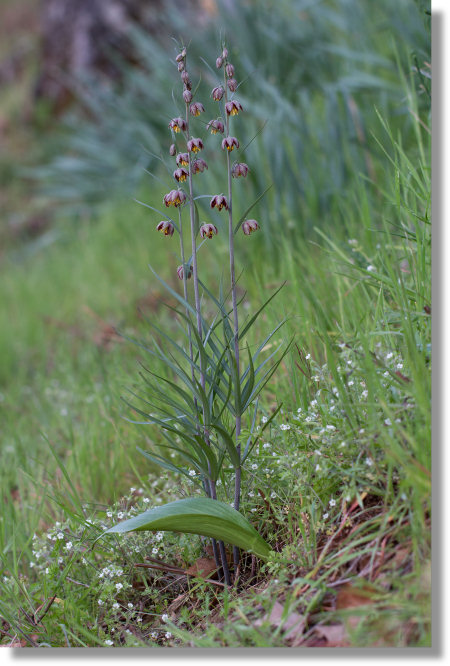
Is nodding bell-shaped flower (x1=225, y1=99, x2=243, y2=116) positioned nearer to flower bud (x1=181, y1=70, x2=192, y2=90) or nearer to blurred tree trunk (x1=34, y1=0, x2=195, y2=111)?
flower bud (x1=181, y1=70, x2=192, y2=90)

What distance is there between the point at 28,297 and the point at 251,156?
1766 mm

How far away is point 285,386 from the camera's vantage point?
1.69 metres

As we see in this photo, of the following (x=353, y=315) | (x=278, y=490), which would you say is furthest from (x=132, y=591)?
(x=353, y=315)

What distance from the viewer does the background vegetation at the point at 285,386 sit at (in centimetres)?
120

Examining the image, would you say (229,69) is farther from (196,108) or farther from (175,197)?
(175,197)

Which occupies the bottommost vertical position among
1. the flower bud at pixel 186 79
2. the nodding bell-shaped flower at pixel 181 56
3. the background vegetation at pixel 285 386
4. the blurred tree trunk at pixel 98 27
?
the background vegetation at pixel 285 386

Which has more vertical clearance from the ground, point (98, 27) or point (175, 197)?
point (98, 27)

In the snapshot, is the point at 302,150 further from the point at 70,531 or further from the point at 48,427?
the point at 70,531

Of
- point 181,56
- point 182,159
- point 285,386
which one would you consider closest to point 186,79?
point 181,56

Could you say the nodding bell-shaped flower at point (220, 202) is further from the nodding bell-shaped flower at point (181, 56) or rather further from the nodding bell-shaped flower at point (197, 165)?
the nodding bell-shaped flower at point (181, 56)

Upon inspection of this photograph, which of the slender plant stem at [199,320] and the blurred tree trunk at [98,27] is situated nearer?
the slender plant stem at [199,320]

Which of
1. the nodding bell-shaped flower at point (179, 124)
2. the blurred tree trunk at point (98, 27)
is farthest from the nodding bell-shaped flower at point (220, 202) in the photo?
the blurred tree trunk at point (98, 27)

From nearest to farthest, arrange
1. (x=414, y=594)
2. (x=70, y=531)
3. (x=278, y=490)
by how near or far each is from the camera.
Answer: (x=414, y=594)
(x=278, y=490)
(x=70, y=531)

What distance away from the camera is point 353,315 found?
160cm
